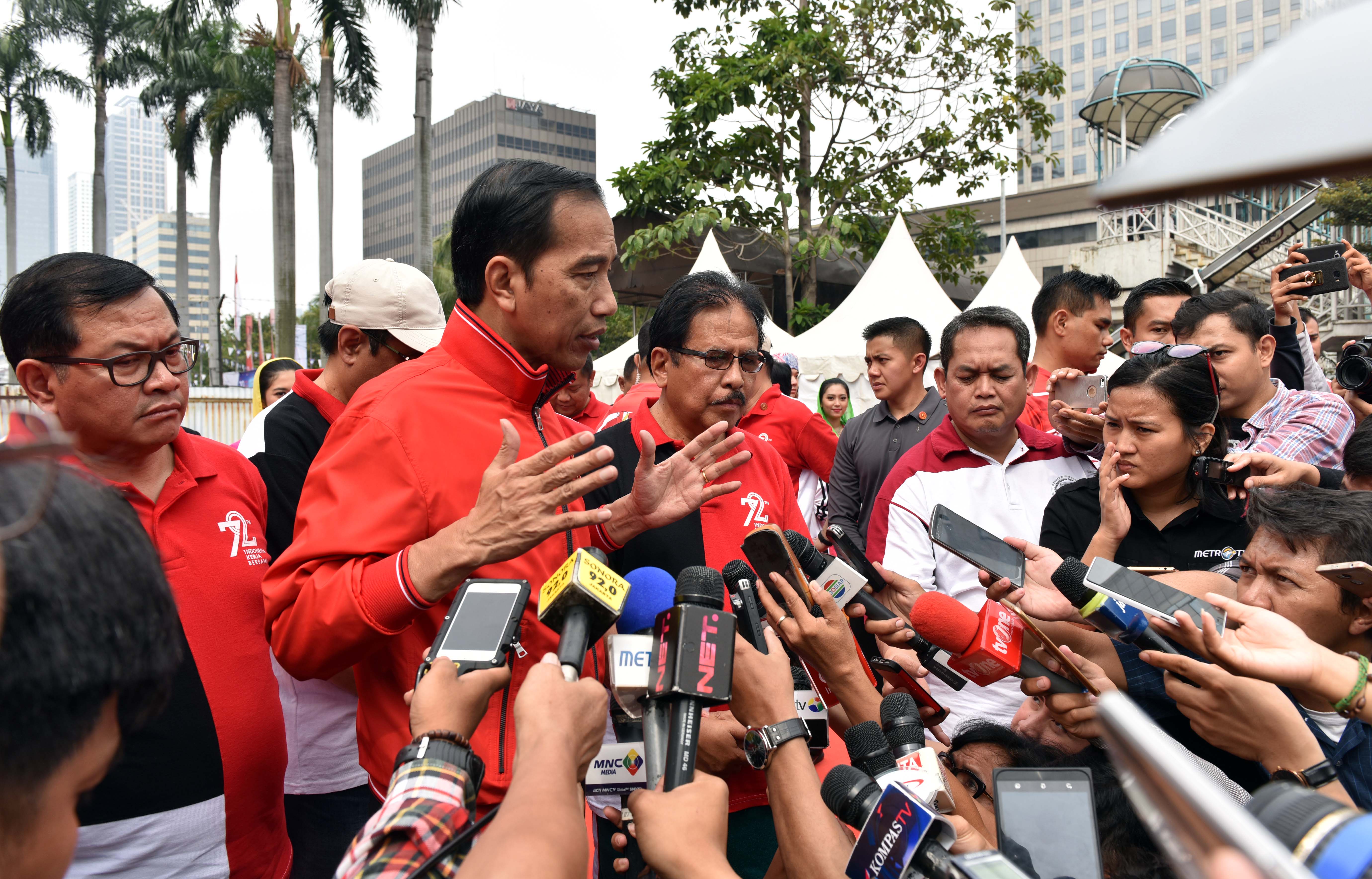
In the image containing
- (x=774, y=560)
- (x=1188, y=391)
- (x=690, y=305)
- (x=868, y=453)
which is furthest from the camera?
(x=868, y=453)

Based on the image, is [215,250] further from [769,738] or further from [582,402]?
[769,738]

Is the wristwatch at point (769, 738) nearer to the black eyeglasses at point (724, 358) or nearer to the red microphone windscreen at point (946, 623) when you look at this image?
the red microphone windscreen at point (946, 623)

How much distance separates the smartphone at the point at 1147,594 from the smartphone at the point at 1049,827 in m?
0.53

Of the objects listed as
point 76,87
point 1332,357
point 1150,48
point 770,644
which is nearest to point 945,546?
point 770,644

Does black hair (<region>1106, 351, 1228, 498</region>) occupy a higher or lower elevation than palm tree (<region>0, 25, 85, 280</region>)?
lower

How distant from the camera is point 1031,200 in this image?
171 feet

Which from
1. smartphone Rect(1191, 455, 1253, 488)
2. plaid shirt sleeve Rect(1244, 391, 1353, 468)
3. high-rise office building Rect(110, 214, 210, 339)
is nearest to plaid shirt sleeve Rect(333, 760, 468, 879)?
smartphone Rect(1191, 455, 1253, 488)

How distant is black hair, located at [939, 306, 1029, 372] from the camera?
3.54 m

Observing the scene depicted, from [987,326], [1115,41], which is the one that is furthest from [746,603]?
[1115,41]

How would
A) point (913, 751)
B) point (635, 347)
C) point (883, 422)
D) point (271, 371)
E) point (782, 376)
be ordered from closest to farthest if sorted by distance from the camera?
point (913, 751) → point (883, 422) → point (271, 371) → point (782, 376) → point (635, 347)

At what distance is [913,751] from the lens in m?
1.46

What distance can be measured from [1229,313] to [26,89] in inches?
1547

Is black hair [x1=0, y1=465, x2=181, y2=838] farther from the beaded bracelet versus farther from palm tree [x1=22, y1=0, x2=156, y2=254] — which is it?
palm tree [x1=22, y1=0, x2=156, y2=254]

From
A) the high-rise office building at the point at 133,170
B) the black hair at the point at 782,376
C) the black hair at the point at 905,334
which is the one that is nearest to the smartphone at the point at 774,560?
the black hair at the point at 905,334
